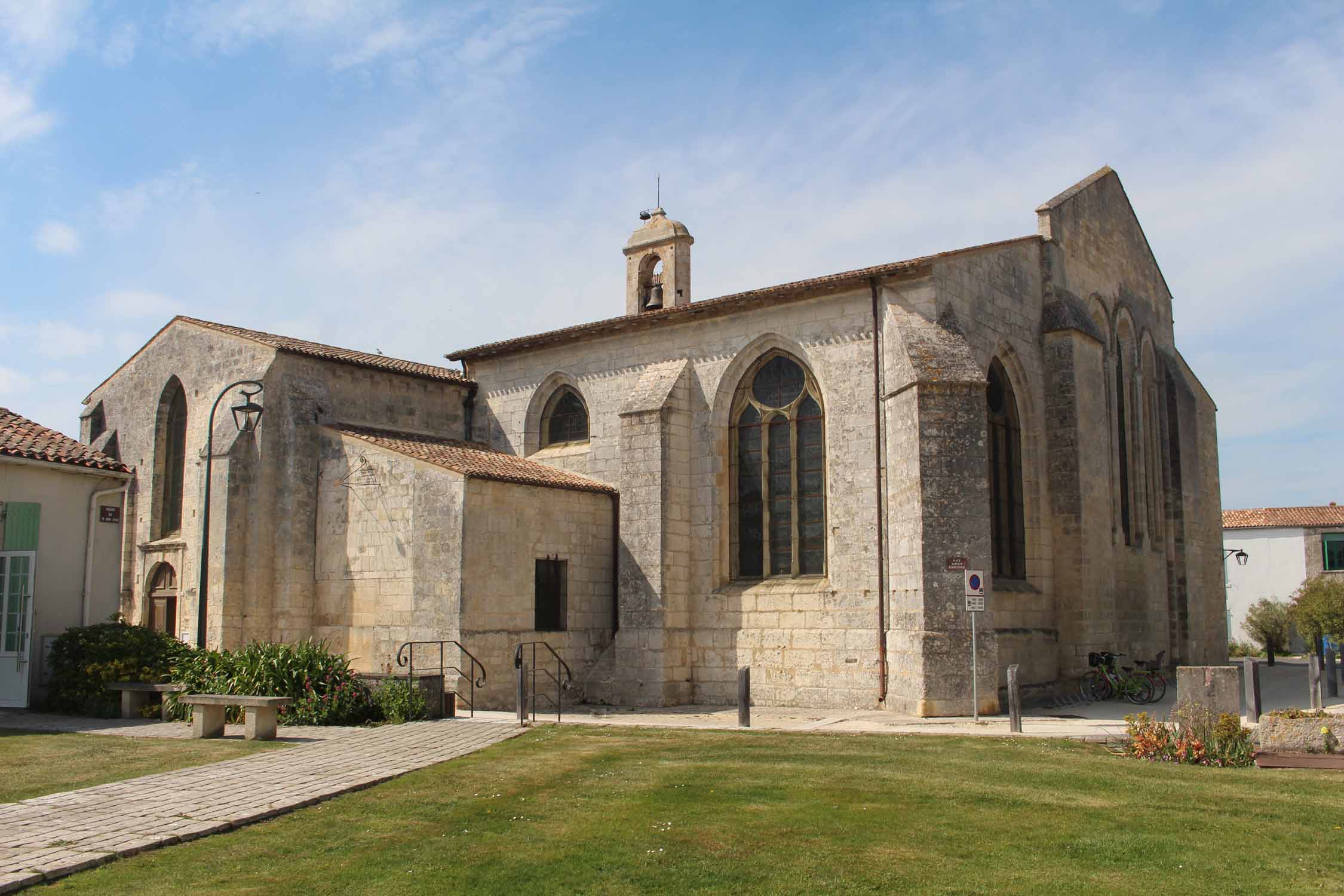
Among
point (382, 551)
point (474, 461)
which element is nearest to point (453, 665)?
point (382, 551)

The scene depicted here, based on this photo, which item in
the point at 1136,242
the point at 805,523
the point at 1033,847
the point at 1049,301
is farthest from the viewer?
the point at 1136,242

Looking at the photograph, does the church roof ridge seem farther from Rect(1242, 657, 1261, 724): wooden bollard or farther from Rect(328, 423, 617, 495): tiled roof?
Rect(1242, 657, 1261, 724): wooden bollard

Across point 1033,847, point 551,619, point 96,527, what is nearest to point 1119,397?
point 551,619

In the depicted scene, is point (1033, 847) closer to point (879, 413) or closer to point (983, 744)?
point (983, 744)

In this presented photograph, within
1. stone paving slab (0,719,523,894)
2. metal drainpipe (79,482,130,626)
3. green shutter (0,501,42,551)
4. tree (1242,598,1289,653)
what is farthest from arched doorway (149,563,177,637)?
tree (1242,598,1289,653)

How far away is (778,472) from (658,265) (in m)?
8.22

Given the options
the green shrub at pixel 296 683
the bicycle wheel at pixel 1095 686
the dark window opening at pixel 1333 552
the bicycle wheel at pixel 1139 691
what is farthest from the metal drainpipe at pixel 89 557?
the dark window opening at pixel 1333 552

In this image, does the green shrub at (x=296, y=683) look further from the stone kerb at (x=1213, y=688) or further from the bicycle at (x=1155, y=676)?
the bicycle at (x=1155, y=676)

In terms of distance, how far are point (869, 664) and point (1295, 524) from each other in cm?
3806

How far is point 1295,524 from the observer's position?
4822 cm

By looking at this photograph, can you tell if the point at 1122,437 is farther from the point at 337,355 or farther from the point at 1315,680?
the point at 337,355

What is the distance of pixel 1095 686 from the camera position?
1984 cm

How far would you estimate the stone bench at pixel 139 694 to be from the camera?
54.4 ft

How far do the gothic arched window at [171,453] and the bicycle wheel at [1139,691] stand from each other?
1869 cm
